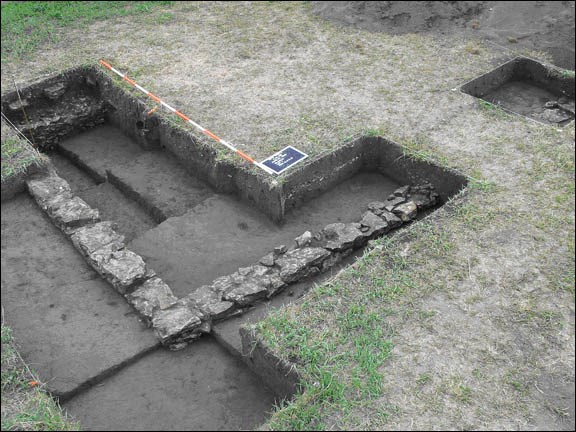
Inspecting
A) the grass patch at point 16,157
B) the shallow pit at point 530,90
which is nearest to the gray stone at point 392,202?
the shallow pit at point 530,90

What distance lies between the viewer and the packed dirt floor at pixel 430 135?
4.49 m

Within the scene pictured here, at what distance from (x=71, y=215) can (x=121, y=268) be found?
1.06 meters

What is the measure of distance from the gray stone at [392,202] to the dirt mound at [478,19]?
4.16 metres

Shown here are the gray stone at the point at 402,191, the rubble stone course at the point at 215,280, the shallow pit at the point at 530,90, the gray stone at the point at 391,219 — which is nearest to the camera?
the rubble stone course at the point at 215,280

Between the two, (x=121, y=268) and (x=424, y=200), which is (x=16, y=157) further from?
(x=424, y=200)

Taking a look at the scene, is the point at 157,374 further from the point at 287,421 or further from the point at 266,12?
the point at 266,12

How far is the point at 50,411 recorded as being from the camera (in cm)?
434

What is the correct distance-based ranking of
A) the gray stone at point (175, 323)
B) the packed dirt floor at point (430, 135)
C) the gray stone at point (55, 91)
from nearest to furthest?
the packed dirt floor at point (430, 135)
the gray stone at point (175, 323)
the gray stone at point (55, 91)

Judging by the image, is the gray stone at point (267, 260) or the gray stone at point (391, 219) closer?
the gray stone at point (267, 260)

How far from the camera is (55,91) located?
8.48m

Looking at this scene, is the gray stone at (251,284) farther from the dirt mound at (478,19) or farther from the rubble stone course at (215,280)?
the dirt mound at (478,19)

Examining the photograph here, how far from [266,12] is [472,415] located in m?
8.31

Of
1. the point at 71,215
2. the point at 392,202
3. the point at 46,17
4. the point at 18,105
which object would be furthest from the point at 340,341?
the point at 46,17

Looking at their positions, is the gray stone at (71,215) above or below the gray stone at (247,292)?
above
